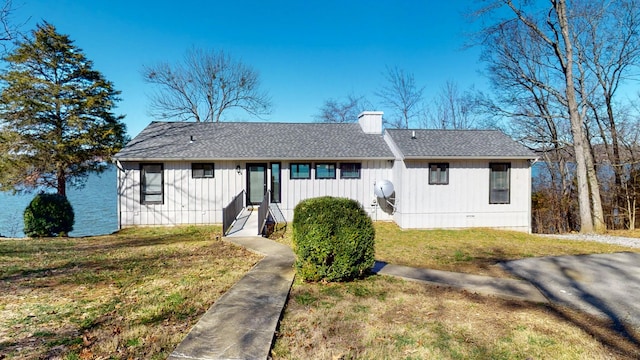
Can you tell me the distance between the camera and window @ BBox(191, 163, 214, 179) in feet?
40.1

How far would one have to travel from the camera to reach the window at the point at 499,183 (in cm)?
1237

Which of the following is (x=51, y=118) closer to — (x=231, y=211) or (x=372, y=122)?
(x=231, y=211)

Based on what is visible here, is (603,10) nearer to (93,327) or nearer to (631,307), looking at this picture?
(631,307)

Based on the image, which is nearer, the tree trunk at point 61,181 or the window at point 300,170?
the window at point 300,170

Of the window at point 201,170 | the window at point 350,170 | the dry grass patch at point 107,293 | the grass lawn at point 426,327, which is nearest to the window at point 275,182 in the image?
the window at point 201,170

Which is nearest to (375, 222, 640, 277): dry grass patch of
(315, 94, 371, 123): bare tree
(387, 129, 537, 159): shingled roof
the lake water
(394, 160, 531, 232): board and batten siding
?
(394, 160, 531, 232): board and batten siding

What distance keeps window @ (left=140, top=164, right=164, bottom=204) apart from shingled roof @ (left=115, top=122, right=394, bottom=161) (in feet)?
1.77

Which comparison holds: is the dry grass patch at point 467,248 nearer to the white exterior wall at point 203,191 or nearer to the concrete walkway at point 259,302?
the concrete walkway at point 259,302

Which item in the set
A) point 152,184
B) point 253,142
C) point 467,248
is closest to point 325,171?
point 253,142

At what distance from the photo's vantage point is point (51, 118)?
13.5 metres

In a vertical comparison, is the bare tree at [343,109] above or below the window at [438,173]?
above

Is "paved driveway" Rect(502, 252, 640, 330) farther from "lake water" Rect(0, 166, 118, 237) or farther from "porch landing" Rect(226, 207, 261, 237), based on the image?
"lake water" Rect(0, 166, 118, 237)

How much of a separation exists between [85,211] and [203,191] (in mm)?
9525

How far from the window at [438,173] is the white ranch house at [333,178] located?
0.04 meters
